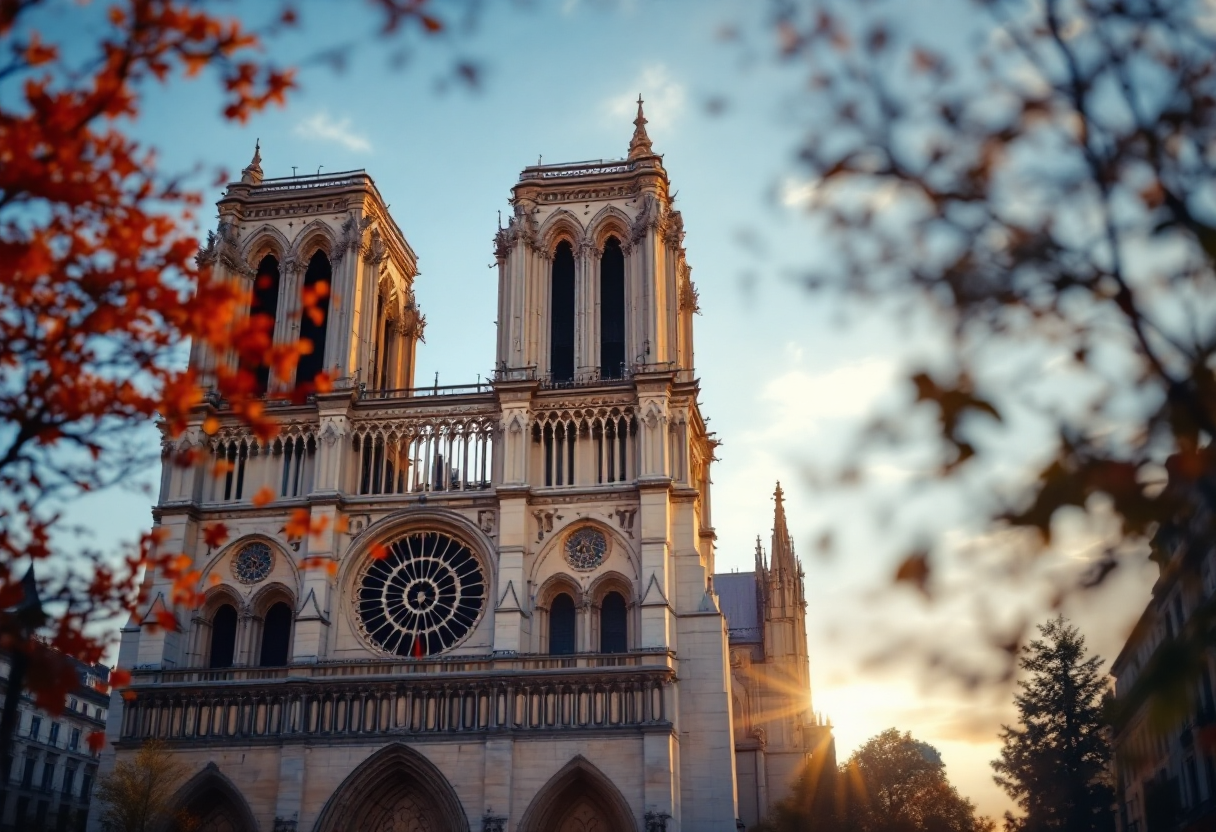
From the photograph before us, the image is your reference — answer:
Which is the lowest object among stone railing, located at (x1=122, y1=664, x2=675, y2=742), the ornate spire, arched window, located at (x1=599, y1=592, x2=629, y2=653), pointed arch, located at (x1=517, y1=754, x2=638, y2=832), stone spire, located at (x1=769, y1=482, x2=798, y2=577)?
pointed arch, located at (x1=517, y1=754, x2=638, y2=832)

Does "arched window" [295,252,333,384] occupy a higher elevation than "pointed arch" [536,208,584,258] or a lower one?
lower

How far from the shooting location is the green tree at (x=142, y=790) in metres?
35.1

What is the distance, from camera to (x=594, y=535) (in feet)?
130

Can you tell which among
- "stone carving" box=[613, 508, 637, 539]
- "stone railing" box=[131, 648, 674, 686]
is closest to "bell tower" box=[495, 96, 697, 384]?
"stone carving" box=[613, 508, 637, 539]

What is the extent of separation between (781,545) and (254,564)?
27.1 m

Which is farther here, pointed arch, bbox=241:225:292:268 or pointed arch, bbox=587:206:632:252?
pointed arch, bbox=241:225:292:268

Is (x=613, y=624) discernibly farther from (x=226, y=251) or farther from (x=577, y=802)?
(x=226, y=251)

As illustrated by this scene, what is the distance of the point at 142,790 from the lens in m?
35.1

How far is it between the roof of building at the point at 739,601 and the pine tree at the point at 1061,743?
85.3ft

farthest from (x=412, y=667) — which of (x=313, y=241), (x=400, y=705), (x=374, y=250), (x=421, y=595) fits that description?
(x=313, y=241)

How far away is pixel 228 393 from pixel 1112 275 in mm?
5993

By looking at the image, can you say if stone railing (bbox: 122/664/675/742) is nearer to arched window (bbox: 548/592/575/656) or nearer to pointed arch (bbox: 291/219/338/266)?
arched window (bbox: 548/592/575/656)

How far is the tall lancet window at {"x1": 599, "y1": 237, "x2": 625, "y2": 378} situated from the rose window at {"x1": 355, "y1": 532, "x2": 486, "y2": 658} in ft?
26.2

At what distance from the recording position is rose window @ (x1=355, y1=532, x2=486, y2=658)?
39.2 meters
